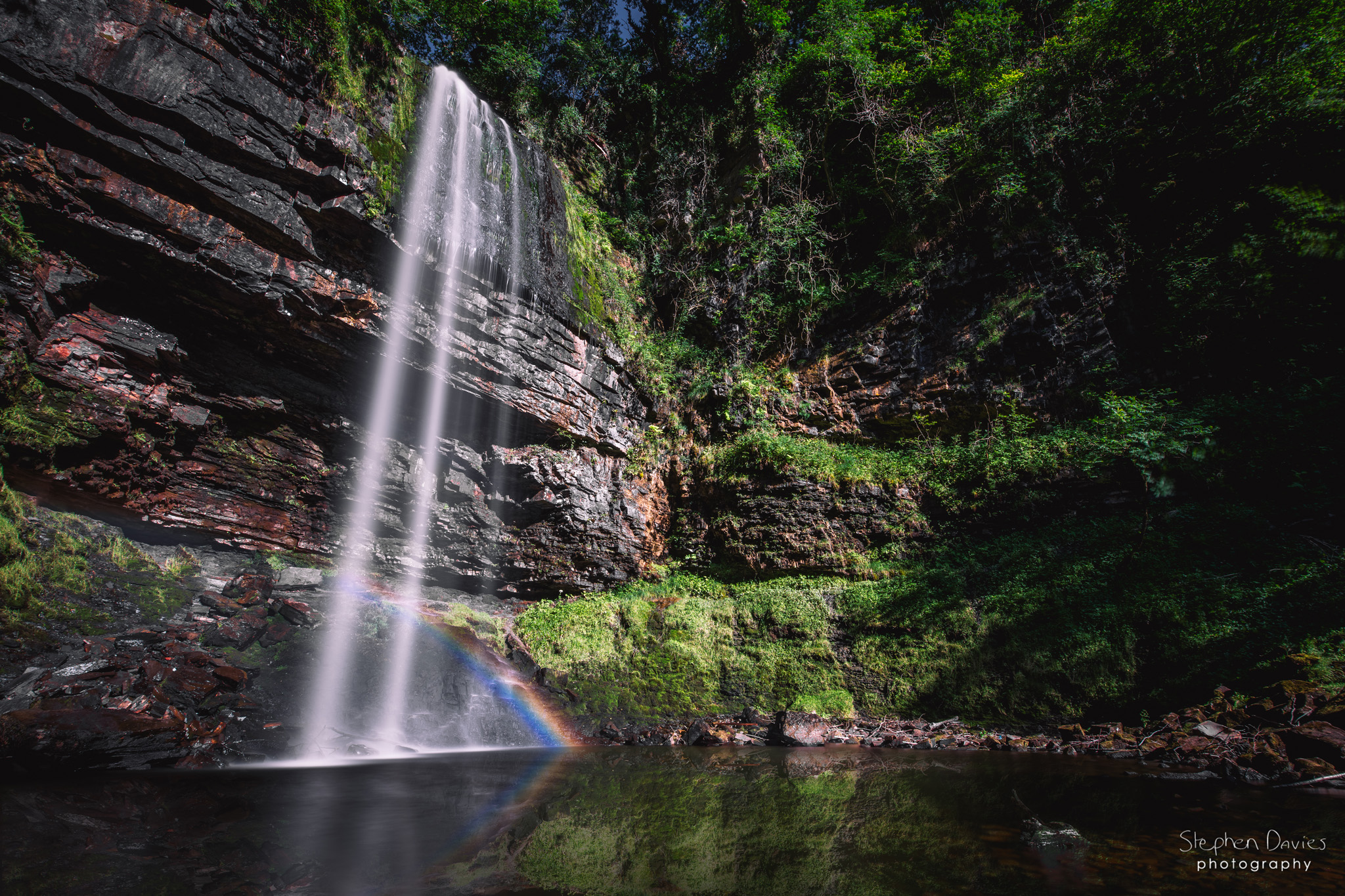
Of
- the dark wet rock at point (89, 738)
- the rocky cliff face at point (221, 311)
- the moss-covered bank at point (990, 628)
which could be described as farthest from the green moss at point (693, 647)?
the dark wet rock at point (89, 738)

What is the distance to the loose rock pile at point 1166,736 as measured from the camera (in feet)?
14.9

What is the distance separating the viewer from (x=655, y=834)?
11.3 feet

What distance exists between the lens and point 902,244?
42.2ft

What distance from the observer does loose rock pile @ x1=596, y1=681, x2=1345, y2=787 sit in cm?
454

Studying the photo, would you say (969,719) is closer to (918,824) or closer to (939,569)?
(939,569)

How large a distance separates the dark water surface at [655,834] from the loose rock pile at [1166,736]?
2.03 feet

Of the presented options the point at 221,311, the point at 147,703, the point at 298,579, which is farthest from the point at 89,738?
the point at 221,311

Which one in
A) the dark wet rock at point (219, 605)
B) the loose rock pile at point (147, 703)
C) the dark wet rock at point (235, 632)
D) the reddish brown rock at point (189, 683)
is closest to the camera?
the loose rock pile at point (147, 703)

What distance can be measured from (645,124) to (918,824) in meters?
19.4

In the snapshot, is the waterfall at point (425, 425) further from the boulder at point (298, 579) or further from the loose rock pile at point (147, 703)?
the loose rock pile at point (147, 703)

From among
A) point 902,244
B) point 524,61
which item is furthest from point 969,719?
point 524,61

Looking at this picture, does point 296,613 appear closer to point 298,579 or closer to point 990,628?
point 298,579

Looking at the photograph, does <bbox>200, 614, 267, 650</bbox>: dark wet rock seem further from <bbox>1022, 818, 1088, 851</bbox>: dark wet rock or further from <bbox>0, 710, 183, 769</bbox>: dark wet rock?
<bbox>1022, 818, 1088, 851</bbox>: dark wet rock

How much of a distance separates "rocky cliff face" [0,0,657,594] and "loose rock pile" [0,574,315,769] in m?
2.81
